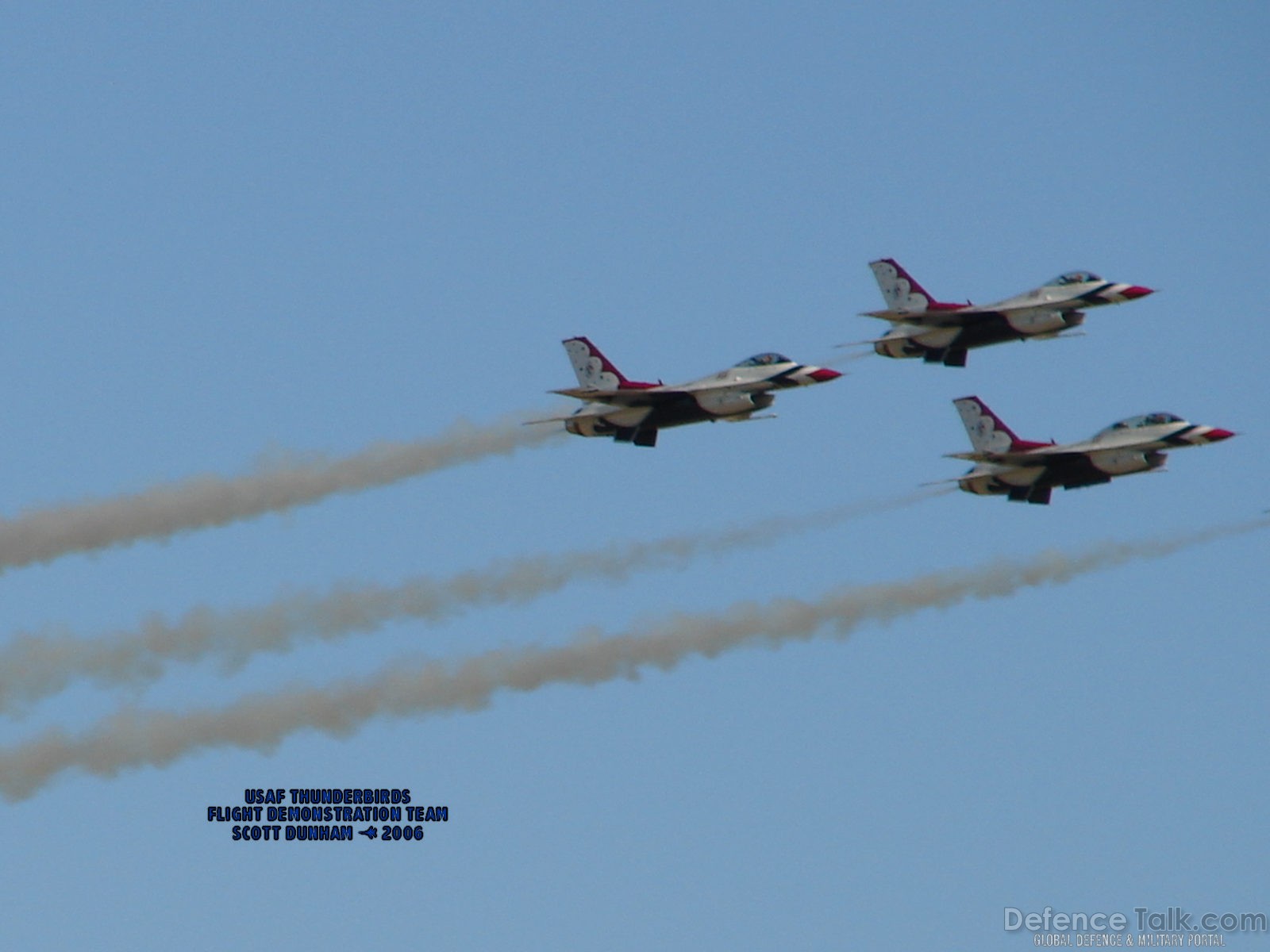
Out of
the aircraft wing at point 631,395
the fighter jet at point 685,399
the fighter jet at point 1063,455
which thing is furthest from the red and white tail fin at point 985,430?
the aircraft wing at point 631,395

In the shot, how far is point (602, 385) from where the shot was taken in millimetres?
85188

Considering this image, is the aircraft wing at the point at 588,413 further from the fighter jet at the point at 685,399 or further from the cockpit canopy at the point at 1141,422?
the cockpit canopy at the point at 1141,422

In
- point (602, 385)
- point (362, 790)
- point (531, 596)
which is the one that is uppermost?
point (602, 385)

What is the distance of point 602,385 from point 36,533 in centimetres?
1860

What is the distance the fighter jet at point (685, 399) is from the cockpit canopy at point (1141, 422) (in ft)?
29.5

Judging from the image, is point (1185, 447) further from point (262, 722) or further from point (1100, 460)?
point (262, 722)

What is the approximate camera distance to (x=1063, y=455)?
276 ft

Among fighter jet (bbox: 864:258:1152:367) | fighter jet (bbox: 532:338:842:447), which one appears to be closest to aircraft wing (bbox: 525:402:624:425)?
fighter jet (bbox: 532:338:842:447)

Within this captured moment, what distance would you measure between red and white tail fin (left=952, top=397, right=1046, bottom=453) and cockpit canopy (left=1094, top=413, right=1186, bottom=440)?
2.33 m

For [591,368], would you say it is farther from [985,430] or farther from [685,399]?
[985,430]

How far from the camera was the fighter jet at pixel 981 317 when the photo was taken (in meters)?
87.2

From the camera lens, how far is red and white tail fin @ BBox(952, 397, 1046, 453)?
85.8m

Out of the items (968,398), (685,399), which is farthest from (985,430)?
(685,399)

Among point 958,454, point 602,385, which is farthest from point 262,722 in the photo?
point 958,454
